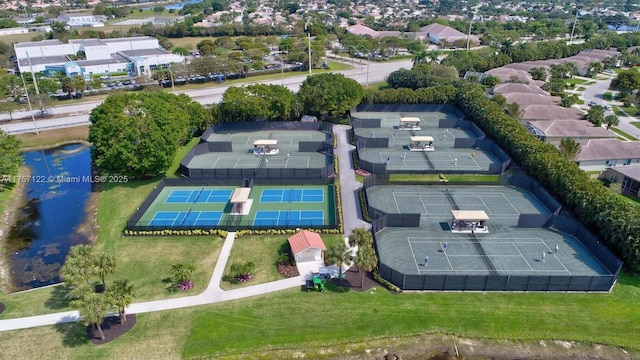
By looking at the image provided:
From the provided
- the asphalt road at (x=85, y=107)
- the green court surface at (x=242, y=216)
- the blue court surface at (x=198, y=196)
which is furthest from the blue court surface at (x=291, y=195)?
the asphalt road at (x=85, y=107)

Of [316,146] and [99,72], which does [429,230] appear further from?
[99,72]

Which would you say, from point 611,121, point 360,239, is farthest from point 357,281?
point 611,121

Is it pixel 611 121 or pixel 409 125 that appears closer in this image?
pixel 611 121

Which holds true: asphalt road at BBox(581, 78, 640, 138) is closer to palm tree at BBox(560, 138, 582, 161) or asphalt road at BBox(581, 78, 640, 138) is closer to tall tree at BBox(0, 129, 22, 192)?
palm tree at BBox(560, 138, 582, 161)

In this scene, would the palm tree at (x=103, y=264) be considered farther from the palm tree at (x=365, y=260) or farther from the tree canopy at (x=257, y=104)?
the tree canopy at (x=257, y=104)

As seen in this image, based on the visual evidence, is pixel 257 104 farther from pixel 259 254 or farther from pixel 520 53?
pixel 520 53

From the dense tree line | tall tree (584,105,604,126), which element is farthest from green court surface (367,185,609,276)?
the dense tree line
